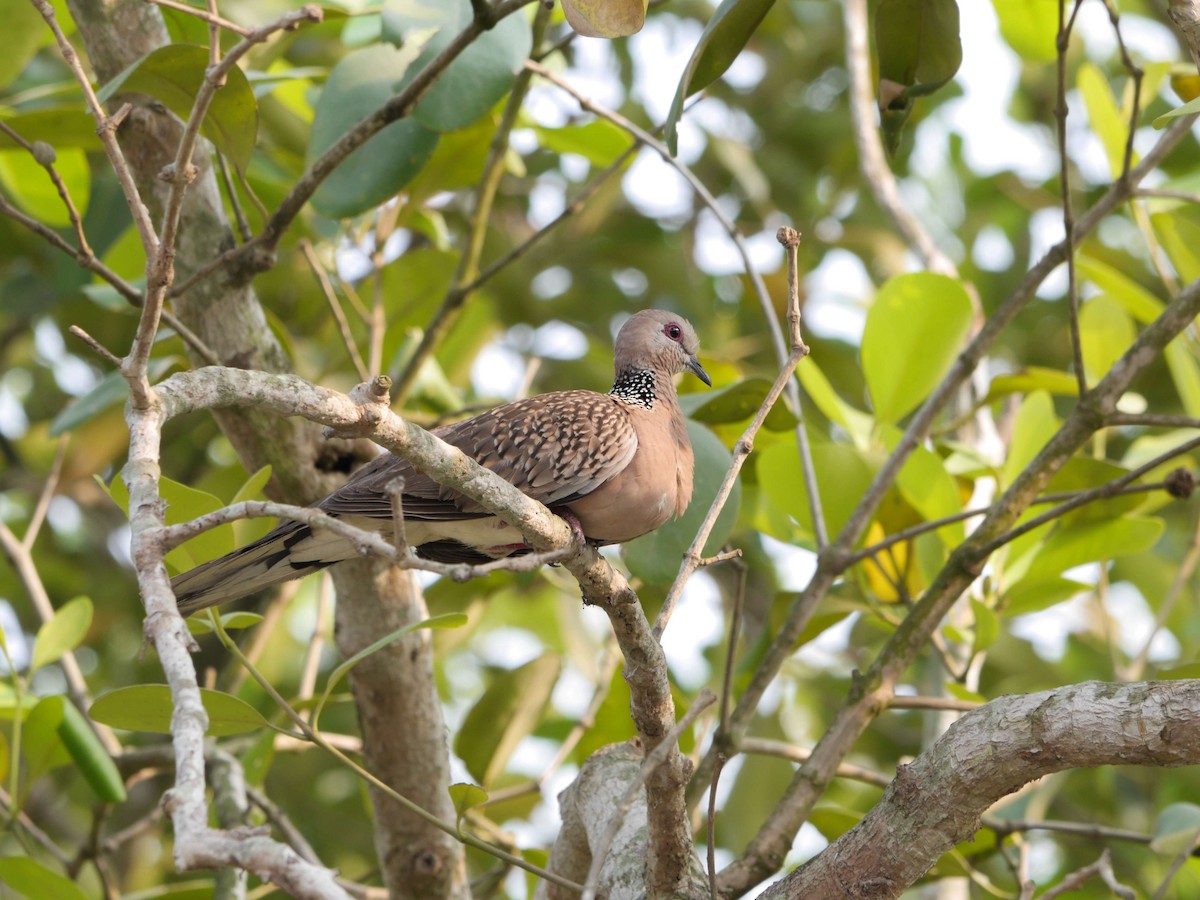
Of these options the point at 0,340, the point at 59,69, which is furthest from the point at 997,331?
the point at 0,340

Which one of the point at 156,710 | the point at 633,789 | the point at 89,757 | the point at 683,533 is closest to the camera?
the point at 633,789

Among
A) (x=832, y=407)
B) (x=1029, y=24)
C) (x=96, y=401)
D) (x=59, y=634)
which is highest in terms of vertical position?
(x=1029, y=24)

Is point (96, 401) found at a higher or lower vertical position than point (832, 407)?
lower

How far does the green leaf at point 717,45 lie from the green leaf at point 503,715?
188 cm

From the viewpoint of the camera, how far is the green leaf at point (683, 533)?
332 cm

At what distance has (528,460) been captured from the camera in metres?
3.17

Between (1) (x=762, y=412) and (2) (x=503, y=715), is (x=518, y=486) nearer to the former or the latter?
(1) (x=762, y=412)

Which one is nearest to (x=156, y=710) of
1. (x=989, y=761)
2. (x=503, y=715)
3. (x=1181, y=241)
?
(x=503, y=715)

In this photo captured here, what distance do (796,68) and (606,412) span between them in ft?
13.9

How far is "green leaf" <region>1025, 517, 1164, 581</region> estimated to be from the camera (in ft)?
11.7

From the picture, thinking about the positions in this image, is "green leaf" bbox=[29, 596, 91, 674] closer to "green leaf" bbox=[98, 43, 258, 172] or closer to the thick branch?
"green leaf" bbox=[98, 43, 258, 172]

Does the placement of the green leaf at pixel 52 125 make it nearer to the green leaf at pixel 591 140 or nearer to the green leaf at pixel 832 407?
the green leaf at pixel 591 140

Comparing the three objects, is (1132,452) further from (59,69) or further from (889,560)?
(59,69)

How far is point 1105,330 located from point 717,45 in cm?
203
